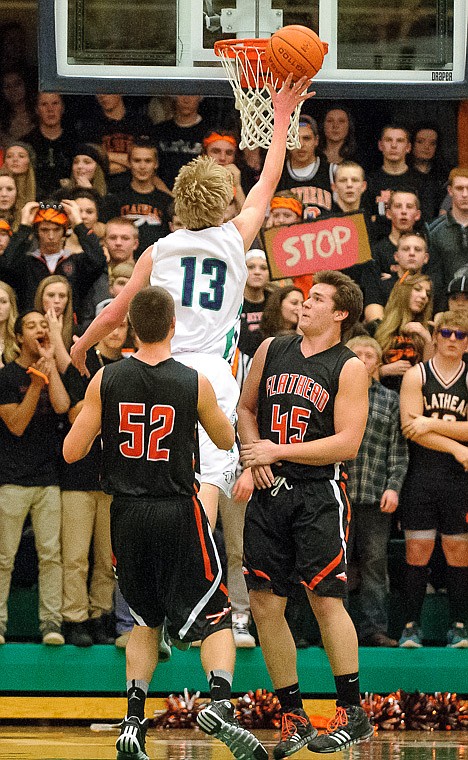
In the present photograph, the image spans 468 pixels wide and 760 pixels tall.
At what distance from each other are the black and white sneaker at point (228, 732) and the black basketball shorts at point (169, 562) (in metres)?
0.38

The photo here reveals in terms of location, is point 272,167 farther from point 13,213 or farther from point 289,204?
point 13,213

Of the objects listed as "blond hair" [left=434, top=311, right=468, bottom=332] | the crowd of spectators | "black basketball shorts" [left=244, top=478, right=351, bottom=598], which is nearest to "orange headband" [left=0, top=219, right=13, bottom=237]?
the crowd of spectators

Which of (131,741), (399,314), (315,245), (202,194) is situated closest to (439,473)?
(399,314)

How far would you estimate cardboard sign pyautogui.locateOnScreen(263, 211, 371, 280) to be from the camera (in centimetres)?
970

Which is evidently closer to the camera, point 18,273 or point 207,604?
point 207,604

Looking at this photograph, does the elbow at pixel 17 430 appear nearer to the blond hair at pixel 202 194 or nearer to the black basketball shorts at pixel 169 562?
the blond hair at pixel 202 194

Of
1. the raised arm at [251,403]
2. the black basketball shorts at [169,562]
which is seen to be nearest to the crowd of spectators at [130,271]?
the raised arm at [251,403]

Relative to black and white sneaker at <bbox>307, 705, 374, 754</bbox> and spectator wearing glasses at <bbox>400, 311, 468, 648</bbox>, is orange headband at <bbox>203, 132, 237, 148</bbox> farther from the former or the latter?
black and white sneaker at <bbox>307, 705, 374, 754</bbox>

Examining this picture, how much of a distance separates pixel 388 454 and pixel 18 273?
9.68 feet

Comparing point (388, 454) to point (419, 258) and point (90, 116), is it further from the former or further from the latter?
point (90, 116)

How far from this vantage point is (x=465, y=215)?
9914 mm

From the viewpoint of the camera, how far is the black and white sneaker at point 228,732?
19.0 ft

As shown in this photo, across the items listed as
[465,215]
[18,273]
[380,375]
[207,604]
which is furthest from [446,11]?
[207,604]

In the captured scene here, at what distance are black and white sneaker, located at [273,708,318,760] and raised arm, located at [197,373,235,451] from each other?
1555 millimetres
